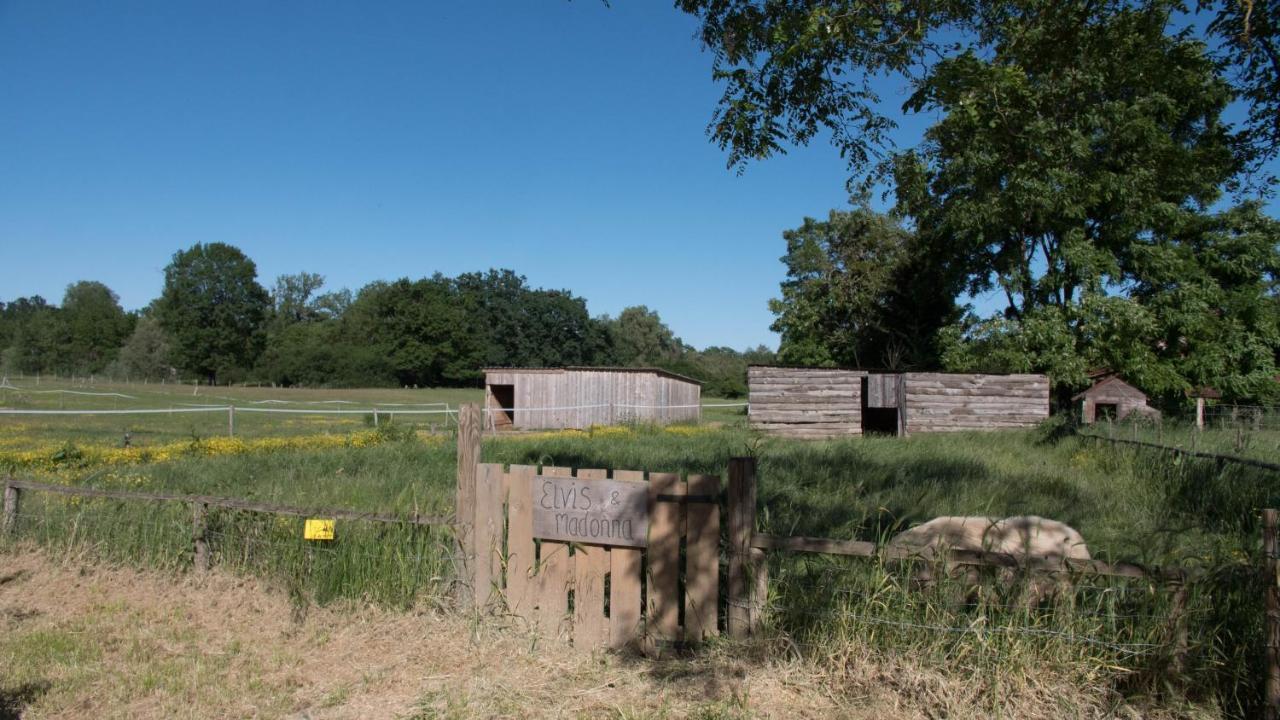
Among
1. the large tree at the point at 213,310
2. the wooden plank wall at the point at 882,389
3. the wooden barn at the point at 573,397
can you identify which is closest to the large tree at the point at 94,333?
the large tree at the point at 213,310

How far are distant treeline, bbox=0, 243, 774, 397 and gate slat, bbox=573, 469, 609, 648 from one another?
64247 millimetres

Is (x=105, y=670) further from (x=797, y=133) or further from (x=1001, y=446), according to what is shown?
(x=1001, y=446)

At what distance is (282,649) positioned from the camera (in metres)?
4.73

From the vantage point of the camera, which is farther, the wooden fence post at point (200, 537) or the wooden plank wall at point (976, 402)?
the wooden plank wall at point (976, 402)

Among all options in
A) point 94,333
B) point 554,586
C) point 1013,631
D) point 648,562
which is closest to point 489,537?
point 554,586

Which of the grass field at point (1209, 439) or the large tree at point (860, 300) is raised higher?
the large tree at point (860, 300)

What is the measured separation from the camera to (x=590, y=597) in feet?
15.4

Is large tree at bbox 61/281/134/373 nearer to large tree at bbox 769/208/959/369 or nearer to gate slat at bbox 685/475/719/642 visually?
large tree at bbox 769/208/959/369

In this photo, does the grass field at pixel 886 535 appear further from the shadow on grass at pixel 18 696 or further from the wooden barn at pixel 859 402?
the wooden barn at pixel 859 402

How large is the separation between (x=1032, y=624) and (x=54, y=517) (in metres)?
7.61

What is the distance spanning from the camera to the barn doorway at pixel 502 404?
29.7 meters

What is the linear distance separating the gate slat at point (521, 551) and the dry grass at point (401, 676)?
0.69 feet

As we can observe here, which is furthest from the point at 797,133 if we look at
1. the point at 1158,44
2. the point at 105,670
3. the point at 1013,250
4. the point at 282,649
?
the point at 1013,250

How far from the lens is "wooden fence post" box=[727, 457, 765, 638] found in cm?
432
